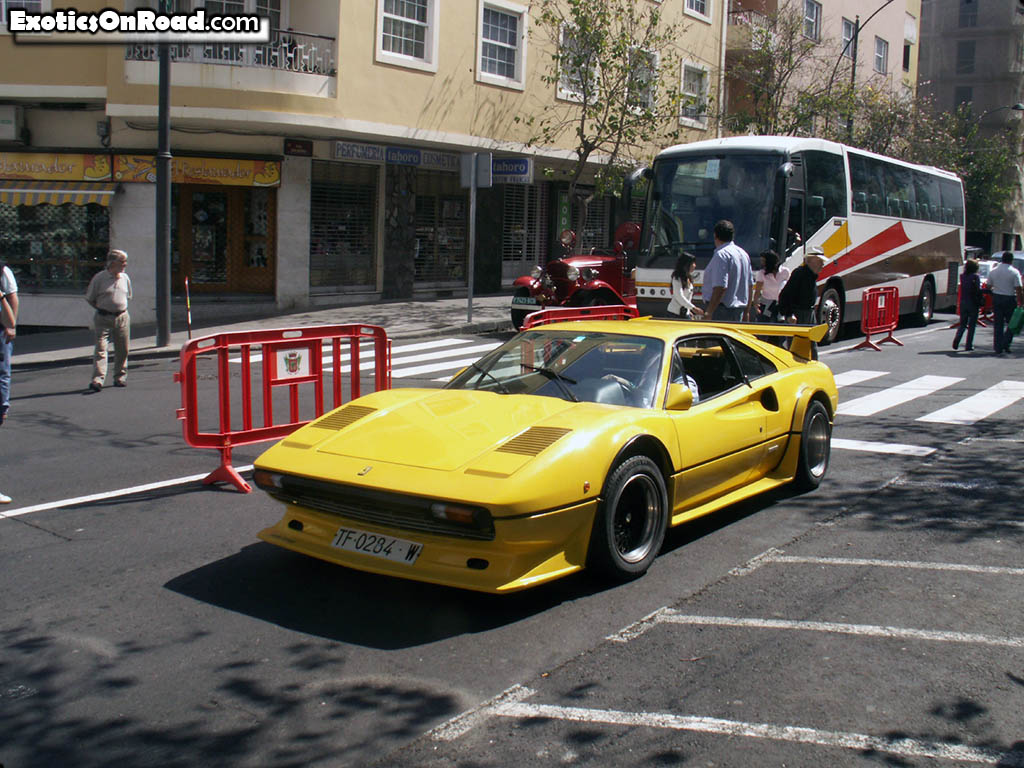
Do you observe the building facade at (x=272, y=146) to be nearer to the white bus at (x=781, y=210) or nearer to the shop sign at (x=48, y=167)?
the shop sign at (x=48, y=167)

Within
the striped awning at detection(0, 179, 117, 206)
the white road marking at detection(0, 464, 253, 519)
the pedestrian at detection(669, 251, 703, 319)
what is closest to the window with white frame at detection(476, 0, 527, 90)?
the striped awning at detection(0, 179, 117, 206)

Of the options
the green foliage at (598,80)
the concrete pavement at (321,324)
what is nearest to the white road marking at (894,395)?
the concrete pavement at (321,324)

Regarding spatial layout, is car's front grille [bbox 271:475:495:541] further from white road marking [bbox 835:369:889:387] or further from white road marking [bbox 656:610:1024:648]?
white road marking [bbox 835:369:889:387]

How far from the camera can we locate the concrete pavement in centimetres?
1623

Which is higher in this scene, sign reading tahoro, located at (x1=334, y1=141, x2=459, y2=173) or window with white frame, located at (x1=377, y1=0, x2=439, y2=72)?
window with white frame, located at (x1=377, y1=0, x2=439, y2=72)

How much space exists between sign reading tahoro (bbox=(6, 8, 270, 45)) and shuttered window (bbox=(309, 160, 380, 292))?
351 cm

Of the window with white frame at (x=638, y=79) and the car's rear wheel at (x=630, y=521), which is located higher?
the window with white frame at (x=638, y=79)

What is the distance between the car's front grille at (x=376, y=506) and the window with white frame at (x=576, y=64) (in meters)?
19.2

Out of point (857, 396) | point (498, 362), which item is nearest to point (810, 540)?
point (498, 362)

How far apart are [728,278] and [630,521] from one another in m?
6.29

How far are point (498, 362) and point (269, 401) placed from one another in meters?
2.15

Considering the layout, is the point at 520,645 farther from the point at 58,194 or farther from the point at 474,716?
the point at 58,194

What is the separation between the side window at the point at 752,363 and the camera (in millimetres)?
7172

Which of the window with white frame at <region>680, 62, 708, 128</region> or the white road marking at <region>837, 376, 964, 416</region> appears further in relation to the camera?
the window with white frame at <region>680, 62, 708, 128</region>
